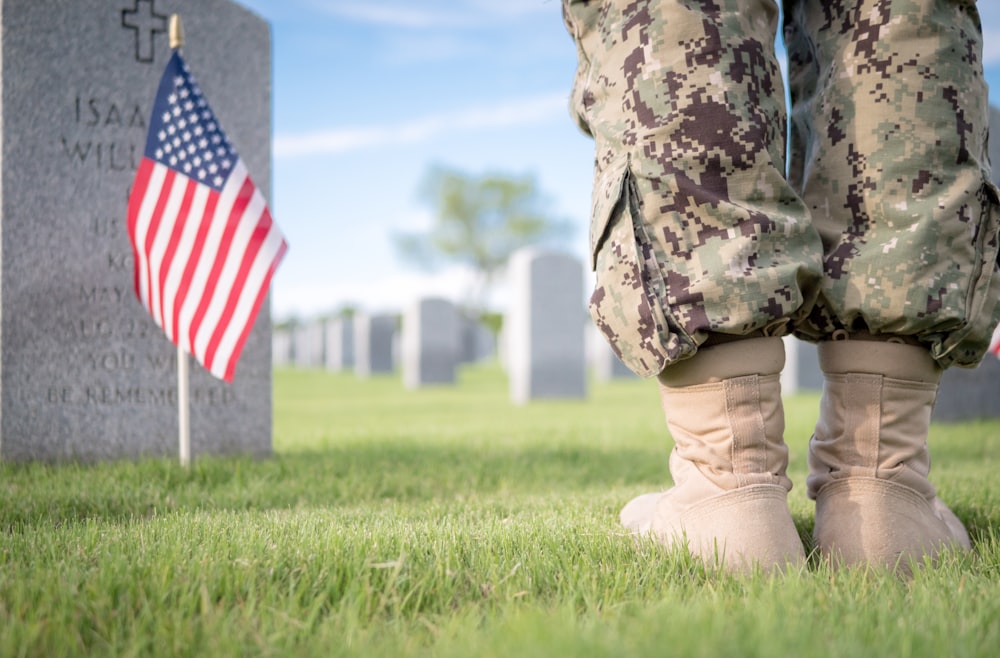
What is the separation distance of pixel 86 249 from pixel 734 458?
306 cm

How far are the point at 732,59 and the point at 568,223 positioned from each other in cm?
4635

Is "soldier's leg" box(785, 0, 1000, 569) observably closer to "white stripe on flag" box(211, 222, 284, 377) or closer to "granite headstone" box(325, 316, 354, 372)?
"white stripe on flag" box(211, 222, 284, 377)

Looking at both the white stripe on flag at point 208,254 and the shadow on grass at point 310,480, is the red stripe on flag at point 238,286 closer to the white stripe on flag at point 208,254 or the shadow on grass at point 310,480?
the white stripe on flag at point 208,254

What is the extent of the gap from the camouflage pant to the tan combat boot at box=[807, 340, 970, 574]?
6cm

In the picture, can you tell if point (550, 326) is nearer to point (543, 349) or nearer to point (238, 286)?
point (543, 349)

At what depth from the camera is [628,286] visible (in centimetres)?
142

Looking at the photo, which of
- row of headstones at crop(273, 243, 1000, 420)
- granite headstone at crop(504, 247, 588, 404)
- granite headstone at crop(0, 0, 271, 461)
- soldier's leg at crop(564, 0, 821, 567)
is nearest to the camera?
soldier's leg at crop(564, 0, 821, 567)

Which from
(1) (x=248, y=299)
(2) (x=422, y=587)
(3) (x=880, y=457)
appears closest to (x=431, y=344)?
(1) (x=248, y=299)

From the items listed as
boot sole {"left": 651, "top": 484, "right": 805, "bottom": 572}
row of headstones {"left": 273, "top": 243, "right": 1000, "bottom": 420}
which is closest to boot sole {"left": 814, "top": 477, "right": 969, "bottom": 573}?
boot sole {"left": 651, "top": 484, "right": 805, "bottom": 572}

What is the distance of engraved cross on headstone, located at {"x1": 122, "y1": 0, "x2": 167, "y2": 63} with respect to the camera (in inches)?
137

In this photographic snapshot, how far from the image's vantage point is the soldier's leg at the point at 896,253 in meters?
1.44

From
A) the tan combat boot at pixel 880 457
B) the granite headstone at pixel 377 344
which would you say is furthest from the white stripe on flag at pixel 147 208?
the granite headstone at pixel 377 344

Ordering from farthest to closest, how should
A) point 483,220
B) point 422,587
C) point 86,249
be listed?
1. point 483,220
2. point 86,249
3. point 422,587

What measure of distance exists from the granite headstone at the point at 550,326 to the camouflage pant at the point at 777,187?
744cm
